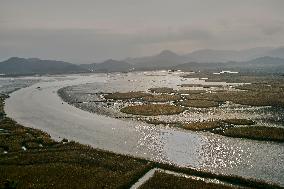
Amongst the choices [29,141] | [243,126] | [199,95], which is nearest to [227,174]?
[243,126]

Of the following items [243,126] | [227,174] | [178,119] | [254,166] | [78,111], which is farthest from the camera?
[78,111]

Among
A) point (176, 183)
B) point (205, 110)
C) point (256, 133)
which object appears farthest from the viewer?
point (205, 110)

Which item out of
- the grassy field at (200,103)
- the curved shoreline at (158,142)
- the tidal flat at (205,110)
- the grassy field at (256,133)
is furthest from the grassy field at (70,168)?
the grassy field at (200,103)

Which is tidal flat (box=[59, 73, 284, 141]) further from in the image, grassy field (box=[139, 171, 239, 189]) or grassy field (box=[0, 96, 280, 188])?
grassy field (box=[139, 171, 239, 189])

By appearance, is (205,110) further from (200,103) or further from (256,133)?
(256,133)

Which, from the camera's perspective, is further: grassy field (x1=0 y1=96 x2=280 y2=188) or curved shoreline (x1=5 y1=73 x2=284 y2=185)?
curved shoreline (x1=5 y1=73 x2=284 y2=185)

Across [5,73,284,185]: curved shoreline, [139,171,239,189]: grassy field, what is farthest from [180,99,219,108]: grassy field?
[139,171,239,189]: grassy field

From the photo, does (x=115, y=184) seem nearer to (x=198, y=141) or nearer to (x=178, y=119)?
(x=198, y=141)

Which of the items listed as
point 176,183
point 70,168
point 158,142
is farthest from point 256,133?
point 70,168
